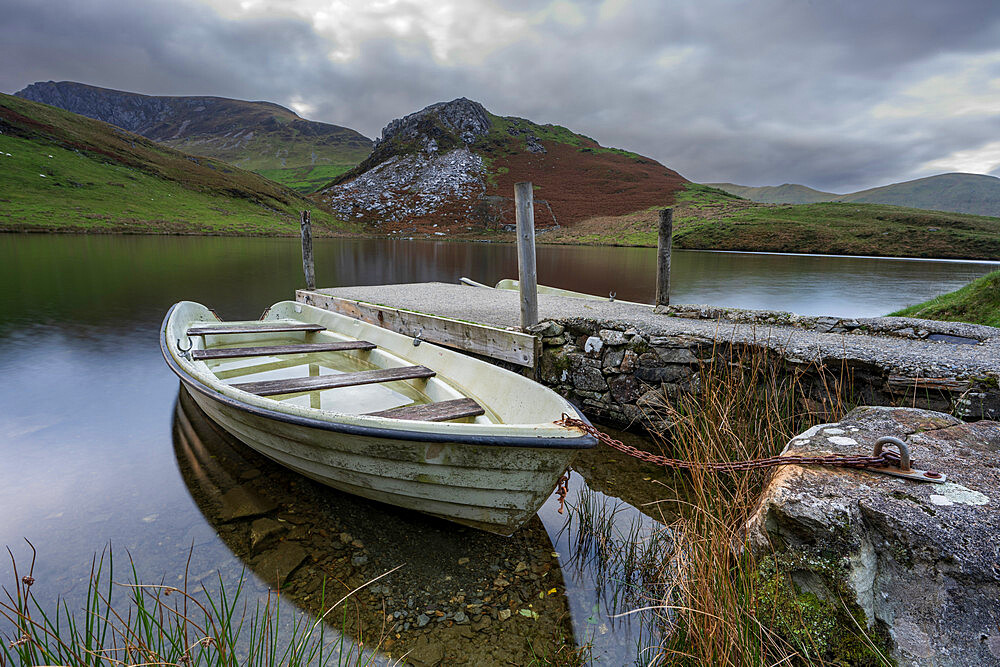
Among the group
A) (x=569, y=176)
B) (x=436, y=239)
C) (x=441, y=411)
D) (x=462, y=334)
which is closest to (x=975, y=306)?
(x=462, y=334)

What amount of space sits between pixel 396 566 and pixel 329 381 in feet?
7.20

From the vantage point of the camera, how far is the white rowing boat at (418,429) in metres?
2.91

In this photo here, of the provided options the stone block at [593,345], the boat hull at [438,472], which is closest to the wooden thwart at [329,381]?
the boat hull at [438,472]

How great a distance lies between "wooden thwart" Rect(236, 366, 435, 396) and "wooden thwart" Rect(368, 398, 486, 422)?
2.87 feet

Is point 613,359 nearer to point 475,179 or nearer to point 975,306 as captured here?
point 975,306

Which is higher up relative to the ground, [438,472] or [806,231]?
[806,231]

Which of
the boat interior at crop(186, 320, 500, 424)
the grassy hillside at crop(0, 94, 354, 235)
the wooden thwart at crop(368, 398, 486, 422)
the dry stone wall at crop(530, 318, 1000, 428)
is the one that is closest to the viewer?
Answer: the dry stone wall at crop(530, 318, 1000, 428)

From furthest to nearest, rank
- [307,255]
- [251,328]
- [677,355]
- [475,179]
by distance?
[475,179] < [307,255] < [251,328] < [677,355]

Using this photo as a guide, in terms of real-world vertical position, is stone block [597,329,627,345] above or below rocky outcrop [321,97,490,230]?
below

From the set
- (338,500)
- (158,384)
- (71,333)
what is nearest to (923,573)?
Result: (338,500)

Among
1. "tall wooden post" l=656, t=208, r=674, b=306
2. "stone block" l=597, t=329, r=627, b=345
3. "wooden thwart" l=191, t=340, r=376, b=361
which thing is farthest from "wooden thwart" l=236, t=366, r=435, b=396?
"tall wooden post" l=656, t=208, r=674, b=306

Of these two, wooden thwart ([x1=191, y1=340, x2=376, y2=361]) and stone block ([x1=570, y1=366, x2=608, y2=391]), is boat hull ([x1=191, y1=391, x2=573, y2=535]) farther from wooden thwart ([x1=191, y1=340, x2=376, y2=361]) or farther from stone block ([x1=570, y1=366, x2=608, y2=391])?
stone block ([x1=570, y1=366, x2=608, y2=391])

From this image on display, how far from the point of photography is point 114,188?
52562mm

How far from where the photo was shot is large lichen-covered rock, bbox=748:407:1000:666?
149 cm
